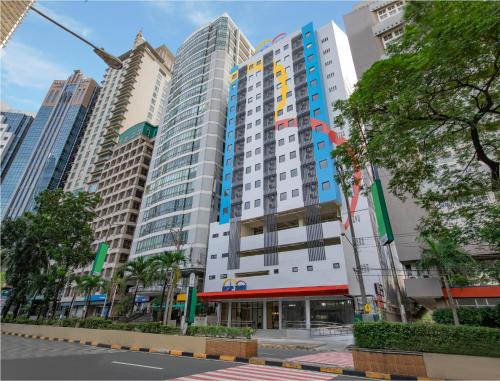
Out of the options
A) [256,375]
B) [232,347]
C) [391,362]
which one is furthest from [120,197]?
[391,362]

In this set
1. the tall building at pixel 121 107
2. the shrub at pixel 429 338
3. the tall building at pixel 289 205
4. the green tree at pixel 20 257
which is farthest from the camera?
the tall building at pixel 121 107

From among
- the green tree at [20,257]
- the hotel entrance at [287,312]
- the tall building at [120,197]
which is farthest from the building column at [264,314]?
the tall building at [120,197]

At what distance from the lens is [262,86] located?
53844 mm

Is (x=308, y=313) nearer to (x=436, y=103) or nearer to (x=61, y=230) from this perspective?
(x=436, y=103)

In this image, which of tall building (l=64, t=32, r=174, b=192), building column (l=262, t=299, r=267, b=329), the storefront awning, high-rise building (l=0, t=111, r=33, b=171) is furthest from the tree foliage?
high-rise building (l=0, t=111, r=33, b=171)

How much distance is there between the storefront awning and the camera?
99.7 feet

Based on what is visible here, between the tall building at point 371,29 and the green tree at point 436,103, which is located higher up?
the tall building at point 371,29

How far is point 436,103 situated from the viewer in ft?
31.4

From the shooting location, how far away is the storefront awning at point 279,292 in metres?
30.4

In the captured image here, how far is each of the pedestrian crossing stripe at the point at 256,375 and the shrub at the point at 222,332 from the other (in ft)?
10.5

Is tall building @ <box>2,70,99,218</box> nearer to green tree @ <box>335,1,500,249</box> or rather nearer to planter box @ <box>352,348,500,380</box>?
green tree @ <box>335,1,500,249</box>

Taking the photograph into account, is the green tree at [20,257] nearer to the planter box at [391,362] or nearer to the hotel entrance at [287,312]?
the hotel entrance at [287,312]

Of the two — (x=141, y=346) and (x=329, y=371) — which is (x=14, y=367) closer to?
(x=141, y=346)

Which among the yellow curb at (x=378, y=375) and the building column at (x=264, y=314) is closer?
the yellow curb at (x=378, y=375)
